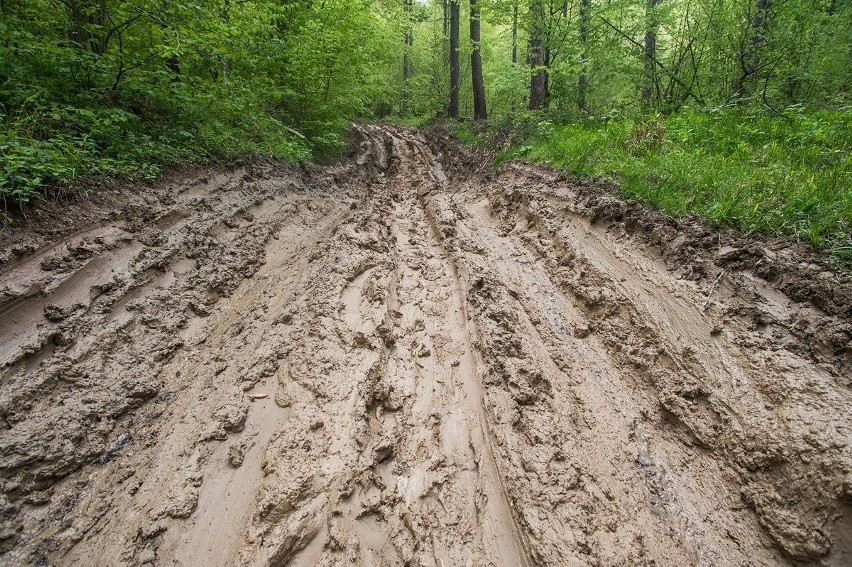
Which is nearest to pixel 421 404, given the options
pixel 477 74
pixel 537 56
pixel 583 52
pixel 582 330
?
pixel 582 330

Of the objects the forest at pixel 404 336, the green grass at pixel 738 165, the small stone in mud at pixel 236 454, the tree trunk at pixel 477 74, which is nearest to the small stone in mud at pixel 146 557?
the forest at pixel 404 336

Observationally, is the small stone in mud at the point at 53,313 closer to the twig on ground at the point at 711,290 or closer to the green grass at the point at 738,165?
the twig on ground at the point at 711,290

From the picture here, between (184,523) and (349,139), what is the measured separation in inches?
481

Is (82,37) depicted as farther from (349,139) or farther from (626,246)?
(349,139)

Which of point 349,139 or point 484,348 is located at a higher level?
point 349,139

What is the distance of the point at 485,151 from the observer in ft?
29.9

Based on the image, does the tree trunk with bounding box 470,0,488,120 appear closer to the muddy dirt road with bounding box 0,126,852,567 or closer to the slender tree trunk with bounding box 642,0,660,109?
the slender tree trunk with bounding box 642,0,660,109

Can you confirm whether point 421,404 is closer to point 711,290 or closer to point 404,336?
point 404,336

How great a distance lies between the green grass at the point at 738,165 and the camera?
10.6 feet

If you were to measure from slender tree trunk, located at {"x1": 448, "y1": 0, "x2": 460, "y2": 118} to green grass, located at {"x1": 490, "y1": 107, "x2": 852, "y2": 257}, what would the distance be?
31.1 feet

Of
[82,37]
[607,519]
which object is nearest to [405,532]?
[607,519]

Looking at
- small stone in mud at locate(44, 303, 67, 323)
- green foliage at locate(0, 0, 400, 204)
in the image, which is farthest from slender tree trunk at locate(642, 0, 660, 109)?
small stone in mud at locate(44, 303, 67, 323)

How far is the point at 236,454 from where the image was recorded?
229 centimetres

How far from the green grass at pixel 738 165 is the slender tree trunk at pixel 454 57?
31.1 feet
